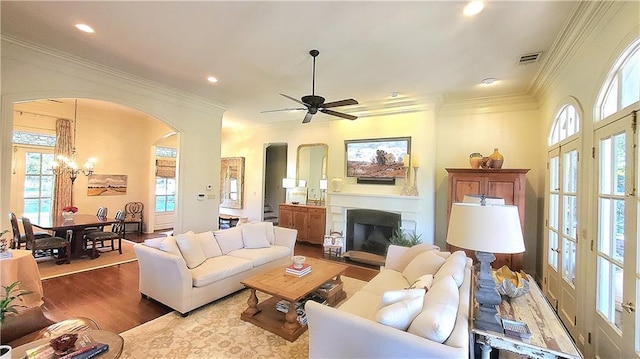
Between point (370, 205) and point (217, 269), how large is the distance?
3.29 m

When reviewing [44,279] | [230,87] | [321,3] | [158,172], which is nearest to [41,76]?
[230,87]

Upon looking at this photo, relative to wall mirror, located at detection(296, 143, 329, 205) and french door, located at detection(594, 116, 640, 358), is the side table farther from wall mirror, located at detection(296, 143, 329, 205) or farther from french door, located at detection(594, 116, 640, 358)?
wall mirror, located at detection(296, 143, 329, 205)

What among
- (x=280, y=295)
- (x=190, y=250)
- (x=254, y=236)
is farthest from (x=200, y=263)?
(x=280, y=295)

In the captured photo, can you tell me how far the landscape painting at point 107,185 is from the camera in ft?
22.5

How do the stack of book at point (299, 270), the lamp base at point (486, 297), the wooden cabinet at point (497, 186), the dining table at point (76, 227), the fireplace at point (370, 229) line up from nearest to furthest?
the lamp base at point (486, 297)
the stack of book at point (299, 270)
the wooden cabinet at point (497, 186)
the dining table at point (76, 227)
the fireplace at point (370, 229)

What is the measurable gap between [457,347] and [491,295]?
619 millimetres

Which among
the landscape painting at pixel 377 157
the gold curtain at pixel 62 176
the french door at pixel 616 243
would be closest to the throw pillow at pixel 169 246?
the landscape painting at pixel 377 157

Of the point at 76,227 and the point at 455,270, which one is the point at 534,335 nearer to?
the point at 455,270

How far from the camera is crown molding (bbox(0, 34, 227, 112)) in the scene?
327 cm

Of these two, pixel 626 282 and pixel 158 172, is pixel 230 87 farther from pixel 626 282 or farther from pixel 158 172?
pixel 626 282

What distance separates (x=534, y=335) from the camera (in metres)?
1.61

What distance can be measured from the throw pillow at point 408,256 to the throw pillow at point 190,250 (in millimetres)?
2559

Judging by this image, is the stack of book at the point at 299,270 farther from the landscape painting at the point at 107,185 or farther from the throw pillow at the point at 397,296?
the landscape painting at the point at 107,185

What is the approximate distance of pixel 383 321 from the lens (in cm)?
167
